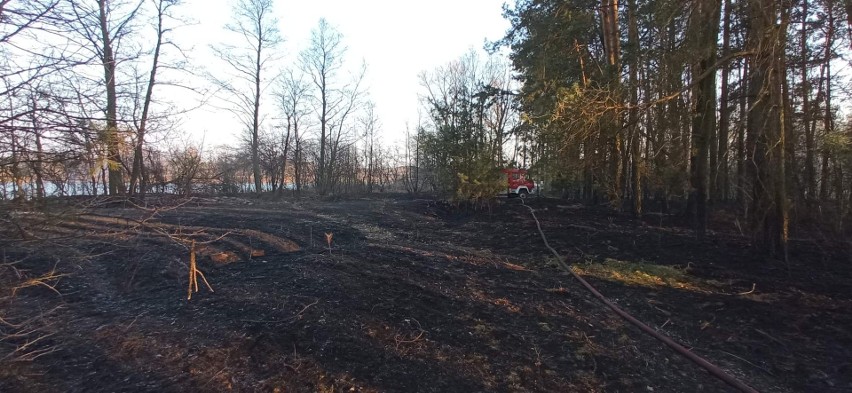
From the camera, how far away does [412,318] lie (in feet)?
15.0

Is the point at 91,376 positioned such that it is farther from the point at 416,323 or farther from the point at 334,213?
the point at 334,213

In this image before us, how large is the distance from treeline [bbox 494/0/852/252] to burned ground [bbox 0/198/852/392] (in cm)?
161

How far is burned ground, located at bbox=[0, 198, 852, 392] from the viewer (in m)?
3.43

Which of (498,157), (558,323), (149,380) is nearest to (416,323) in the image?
(558,323)

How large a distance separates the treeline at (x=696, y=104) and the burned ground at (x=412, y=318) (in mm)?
1612

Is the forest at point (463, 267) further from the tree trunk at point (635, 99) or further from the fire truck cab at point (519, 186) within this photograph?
the fire truck cab at point (519, 186)

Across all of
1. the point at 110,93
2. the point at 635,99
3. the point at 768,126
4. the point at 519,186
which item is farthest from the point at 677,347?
the point at 519,186

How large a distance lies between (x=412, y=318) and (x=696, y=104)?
24.8 ft

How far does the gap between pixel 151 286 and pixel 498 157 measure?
35.1ft

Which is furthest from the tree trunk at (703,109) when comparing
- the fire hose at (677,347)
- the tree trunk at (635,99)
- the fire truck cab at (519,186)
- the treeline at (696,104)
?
the fire truck cab at (519,186)

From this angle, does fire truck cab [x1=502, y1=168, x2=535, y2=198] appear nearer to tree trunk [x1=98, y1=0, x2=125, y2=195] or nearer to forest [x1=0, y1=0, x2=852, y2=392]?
forest [x1=0, y1=0, x2=852, y2=392]

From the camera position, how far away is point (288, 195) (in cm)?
2709

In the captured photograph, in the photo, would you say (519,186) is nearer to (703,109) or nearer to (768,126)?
(703,109)

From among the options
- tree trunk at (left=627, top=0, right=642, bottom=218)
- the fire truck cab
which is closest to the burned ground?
tree trunk at (left=627, top=0, right=642, bottom=218)
